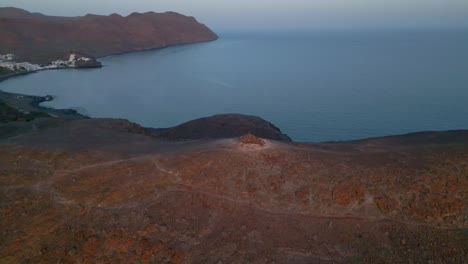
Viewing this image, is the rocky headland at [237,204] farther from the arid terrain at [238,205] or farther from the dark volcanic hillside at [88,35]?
the dark volcanic hillside at [88,35]

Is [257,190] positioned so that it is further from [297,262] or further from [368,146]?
[368,146]

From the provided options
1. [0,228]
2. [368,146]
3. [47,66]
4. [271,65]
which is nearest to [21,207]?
[0,228]

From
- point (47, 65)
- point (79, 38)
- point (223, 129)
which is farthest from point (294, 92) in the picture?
point (79, 38)

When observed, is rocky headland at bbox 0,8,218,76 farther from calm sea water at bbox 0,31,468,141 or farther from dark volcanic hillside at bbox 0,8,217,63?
calm sea water at bbox 0,31,468,141

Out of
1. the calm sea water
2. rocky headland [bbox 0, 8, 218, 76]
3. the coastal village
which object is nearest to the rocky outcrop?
the calm sea water

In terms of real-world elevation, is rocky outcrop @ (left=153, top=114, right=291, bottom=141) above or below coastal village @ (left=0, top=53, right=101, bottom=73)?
above

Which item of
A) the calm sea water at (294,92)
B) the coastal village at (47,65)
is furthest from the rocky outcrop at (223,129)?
the coastal village at (47,65)
